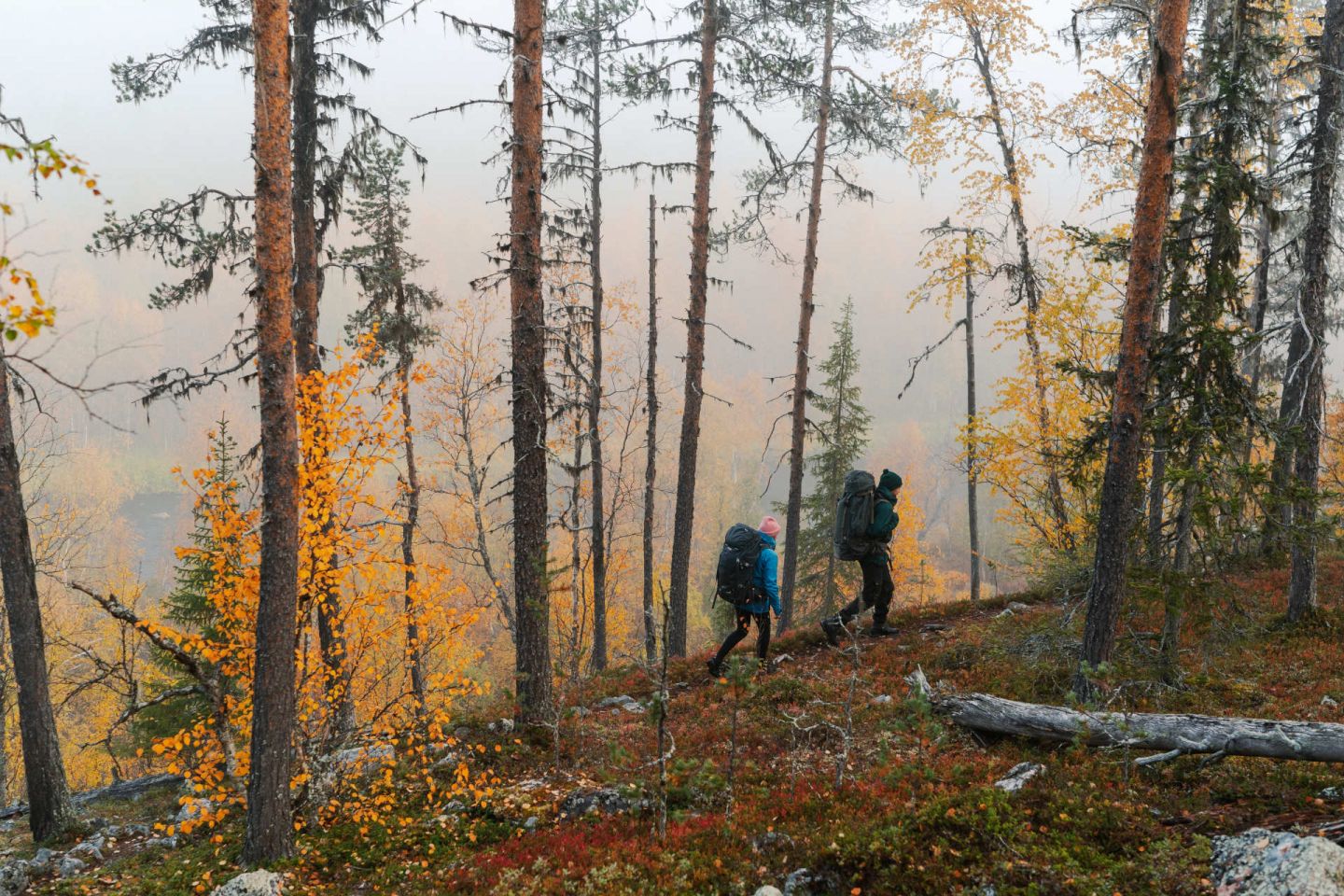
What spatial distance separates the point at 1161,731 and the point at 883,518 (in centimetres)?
432

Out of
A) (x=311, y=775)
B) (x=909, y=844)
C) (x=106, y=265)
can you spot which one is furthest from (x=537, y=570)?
(x=106, y=265)

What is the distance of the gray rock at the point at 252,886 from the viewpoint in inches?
219

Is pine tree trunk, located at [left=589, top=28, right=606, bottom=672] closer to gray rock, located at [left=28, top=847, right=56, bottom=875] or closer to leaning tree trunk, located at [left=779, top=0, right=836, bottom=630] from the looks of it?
leaning tree trunk, located at [left=779, top=0, right=836, bottom=630]

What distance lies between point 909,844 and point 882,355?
17858cm

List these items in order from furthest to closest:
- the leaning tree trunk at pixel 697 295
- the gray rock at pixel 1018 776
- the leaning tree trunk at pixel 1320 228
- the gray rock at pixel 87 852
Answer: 1. the leaning tree trunk at pixel 697 295
2. the leaning tree trunk at pixel 1320 228
3. the gray rock at pixel 87 852
4. the gray rock at pixel 1018 776

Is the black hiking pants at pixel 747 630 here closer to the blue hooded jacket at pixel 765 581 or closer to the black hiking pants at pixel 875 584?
the blue hooded jacket at pixel 765 581

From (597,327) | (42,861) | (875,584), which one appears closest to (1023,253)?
(875,584)

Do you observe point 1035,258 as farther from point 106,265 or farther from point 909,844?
point 106,265

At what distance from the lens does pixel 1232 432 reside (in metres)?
7.69

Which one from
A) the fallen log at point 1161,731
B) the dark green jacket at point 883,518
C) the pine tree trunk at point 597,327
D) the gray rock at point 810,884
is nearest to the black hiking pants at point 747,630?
the dark green jacket at point 883,518

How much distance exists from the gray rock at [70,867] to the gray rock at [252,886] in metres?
3.10

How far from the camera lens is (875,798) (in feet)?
19.6

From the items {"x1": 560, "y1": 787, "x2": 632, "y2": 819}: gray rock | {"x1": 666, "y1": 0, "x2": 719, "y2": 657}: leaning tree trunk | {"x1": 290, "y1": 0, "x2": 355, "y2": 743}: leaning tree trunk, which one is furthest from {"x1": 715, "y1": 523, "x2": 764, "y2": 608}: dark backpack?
{"x1": 290, "y1": 0, "x2": 355, "y2": 743}: leaning tree trunk

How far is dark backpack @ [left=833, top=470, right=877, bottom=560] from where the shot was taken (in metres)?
10.0
